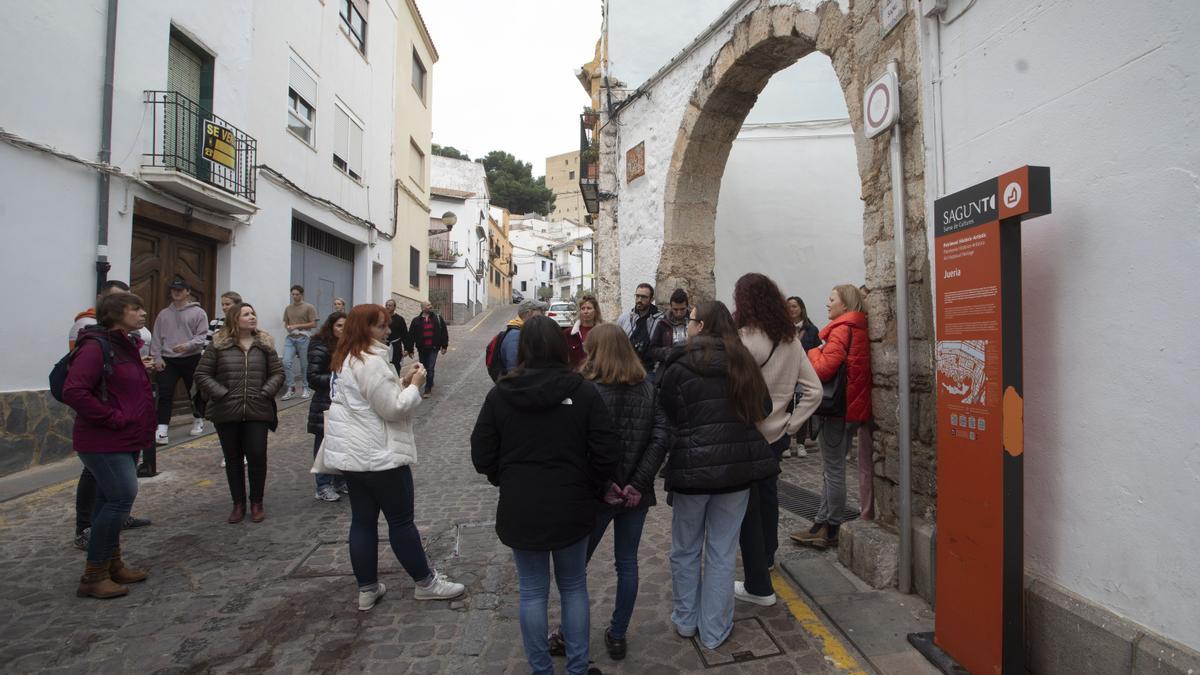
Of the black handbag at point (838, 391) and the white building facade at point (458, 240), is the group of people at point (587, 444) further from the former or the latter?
the white building facade at point (458, 240)

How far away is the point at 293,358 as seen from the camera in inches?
396

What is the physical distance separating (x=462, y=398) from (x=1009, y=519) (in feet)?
30.5

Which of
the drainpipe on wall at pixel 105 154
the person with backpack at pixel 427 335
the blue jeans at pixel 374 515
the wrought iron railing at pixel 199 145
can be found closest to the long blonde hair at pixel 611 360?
the blue jeans at pixel 374 515

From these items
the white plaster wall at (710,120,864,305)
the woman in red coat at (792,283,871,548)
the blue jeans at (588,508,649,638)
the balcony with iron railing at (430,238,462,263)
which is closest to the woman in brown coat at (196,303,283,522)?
the blue jeans at (588,508,649,638)

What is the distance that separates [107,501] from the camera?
347cm

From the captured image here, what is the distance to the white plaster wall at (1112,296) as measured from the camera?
208 cm

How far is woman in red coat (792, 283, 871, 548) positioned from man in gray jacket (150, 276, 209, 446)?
6.22 meters

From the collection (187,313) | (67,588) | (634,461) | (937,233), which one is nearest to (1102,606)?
(937,233)

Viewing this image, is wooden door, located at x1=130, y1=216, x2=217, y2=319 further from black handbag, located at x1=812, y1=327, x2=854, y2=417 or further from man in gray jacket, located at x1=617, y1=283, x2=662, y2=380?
black handbag, located at x1=812, y1=327, x2=854, y2=417

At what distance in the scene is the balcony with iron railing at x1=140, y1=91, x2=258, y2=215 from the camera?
7625 mm

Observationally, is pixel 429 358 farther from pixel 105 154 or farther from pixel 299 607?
pixel 299 607

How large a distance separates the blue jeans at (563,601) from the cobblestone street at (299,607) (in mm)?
301

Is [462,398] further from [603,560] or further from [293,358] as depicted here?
[603,560]

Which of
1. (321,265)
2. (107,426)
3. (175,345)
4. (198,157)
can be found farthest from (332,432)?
(321,265)
